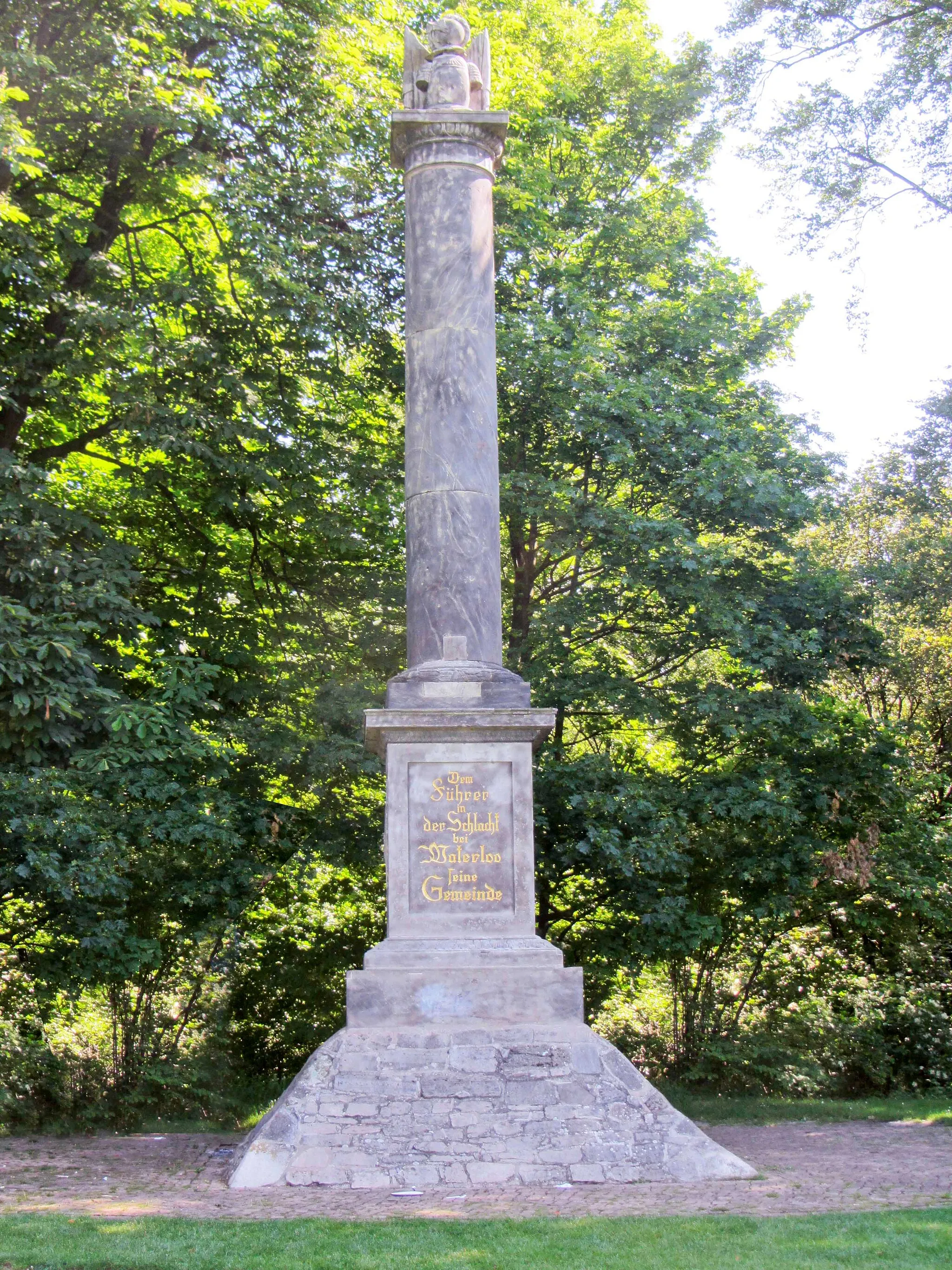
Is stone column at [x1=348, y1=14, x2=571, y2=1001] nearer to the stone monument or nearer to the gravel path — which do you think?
the stone monument

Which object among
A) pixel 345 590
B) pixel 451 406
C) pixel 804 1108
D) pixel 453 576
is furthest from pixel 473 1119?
pixel 345 590

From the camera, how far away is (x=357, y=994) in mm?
8438

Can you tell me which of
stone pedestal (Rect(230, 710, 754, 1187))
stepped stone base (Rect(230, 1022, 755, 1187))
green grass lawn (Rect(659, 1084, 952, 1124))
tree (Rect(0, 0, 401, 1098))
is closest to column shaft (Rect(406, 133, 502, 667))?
stone pedestal (Rect(230, 710, 754, 1187))

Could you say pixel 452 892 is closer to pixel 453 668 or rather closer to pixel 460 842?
pixel 460 842

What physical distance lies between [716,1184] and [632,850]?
5.42 meters

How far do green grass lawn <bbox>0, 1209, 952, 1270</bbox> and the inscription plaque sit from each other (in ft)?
8.15

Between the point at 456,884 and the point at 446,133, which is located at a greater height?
the point at 446,133

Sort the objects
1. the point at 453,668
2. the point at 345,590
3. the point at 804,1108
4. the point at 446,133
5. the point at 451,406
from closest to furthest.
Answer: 1. the point at 453,668
2. the point at 451,406
3. the point at 446,133
4. the point at 804,1108
5. the point at 345,590

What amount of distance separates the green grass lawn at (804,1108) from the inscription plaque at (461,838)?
5.77 m

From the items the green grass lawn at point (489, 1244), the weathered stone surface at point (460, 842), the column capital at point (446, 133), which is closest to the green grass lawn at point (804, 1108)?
the weathered stone surface at point (460, 842)

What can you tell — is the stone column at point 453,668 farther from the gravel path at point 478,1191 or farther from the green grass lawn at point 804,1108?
the green grass lawn at point 804,1108

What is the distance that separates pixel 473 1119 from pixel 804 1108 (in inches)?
287

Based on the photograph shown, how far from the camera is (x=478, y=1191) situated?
7625mm

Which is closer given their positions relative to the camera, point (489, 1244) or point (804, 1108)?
point (489, 1244)
